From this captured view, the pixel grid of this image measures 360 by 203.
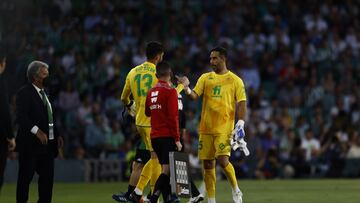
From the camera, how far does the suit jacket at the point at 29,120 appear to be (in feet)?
49.8

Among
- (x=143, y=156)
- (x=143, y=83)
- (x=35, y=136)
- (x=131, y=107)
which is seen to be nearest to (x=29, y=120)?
(x=35, y=136)

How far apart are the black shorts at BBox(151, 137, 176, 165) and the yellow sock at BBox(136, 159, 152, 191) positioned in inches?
41.6

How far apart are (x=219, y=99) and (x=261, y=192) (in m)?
5.20

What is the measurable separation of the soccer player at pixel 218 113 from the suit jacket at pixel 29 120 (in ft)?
9.27

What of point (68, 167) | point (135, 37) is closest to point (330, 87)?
point (135, 37)

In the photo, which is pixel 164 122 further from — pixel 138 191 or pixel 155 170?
pixel 138 191

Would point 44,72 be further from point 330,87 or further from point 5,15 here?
point 330,87

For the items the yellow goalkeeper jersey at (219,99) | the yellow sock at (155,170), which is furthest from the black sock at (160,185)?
the yellow goalkeeper jersey at (219,99)

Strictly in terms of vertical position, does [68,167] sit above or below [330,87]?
below

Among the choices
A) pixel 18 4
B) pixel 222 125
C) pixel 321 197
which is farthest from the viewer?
pixel 18 4

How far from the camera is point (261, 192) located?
2188 centimetres

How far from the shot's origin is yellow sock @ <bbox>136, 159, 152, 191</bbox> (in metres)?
16.6

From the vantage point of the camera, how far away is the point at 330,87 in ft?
107

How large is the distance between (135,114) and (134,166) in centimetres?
87
